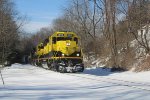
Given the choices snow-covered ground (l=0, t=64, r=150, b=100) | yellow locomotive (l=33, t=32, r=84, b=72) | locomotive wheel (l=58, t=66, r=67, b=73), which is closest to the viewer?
snow-covered ground (l=0, t=64, r=150, b=100)

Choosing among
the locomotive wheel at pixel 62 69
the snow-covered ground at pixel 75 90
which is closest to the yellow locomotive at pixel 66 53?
the locomotive wheel at pixel 62 69

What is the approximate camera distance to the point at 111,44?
144 ft

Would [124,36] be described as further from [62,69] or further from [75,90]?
[75,90]

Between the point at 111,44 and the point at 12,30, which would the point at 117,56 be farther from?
the point at 12,30

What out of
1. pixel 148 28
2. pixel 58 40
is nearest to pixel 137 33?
pixel 148 28

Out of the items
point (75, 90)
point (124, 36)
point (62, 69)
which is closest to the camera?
point (75, 90)

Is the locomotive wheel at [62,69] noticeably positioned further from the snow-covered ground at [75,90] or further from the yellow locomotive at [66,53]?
the snow-covered ground at [75,90]

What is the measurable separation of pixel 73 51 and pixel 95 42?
29277 millimetres

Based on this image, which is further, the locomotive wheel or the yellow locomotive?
the locomotive wheel

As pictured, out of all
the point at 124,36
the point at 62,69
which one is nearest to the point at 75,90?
the point at 62,69

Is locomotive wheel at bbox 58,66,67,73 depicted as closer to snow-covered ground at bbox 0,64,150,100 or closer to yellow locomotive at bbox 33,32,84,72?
yellow locomotive at bbox 33,32,84,72

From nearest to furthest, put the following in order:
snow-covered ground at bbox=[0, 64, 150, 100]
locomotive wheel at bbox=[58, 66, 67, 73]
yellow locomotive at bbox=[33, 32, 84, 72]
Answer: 1. snow-covered ground at bbox=[0, 64, 150, 100]
2. yellow locomotive at bbox=[33, 32, 84, 72]
3. locomotive wheel at bbox=[58, 66, 67, 73]

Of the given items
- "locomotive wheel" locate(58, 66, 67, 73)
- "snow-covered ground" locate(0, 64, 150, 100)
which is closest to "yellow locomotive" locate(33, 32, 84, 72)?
"locomotive wheel" locate(58, 66, 67, 73)

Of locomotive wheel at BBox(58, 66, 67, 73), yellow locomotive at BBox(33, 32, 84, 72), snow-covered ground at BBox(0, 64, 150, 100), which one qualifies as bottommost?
snow-covered ground at BBox(0, 64, 150, 100)
